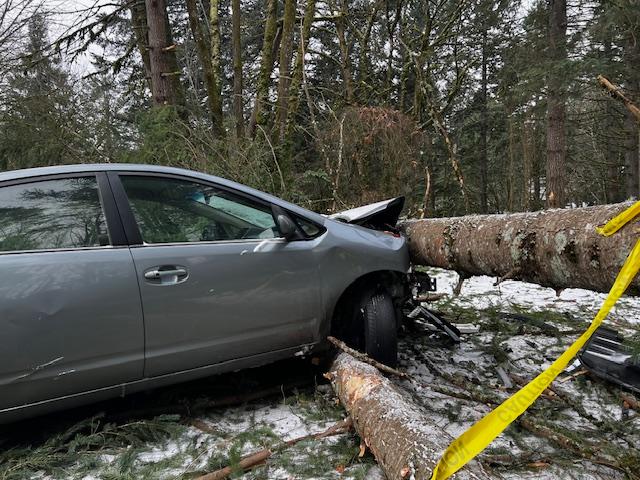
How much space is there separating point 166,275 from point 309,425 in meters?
1.18

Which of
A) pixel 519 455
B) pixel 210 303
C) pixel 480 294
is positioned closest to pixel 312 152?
pixel 480 294

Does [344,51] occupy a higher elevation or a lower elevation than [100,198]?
higher

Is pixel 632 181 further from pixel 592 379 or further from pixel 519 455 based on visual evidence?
pixel 519 455

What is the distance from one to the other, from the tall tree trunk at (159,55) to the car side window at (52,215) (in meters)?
6.50

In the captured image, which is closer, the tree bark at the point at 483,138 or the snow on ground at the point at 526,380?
the snow on ground at the point at 526,380

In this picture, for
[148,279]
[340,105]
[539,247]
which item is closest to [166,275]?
[148,279]

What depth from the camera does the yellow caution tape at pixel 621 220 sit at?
1.88 meters

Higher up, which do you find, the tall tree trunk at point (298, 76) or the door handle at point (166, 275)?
the tall tree trunk at point (298, 76)

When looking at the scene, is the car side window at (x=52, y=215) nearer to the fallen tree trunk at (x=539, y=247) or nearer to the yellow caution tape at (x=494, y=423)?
the yellow caution tape at (x=494, y=423)

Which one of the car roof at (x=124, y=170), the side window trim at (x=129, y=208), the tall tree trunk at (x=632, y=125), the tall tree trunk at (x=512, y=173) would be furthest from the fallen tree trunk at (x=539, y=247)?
the tall tree trunk at (x=512, y=173)

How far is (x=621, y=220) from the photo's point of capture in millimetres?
1927

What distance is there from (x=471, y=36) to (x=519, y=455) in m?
15.5

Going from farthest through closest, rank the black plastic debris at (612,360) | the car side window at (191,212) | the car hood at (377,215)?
the car hood at (377,215) → the black plastic debris at (612,360) → the car side window at (191,212)

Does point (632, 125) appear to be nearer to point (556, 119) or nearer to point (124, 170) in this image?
point (556, 119)
